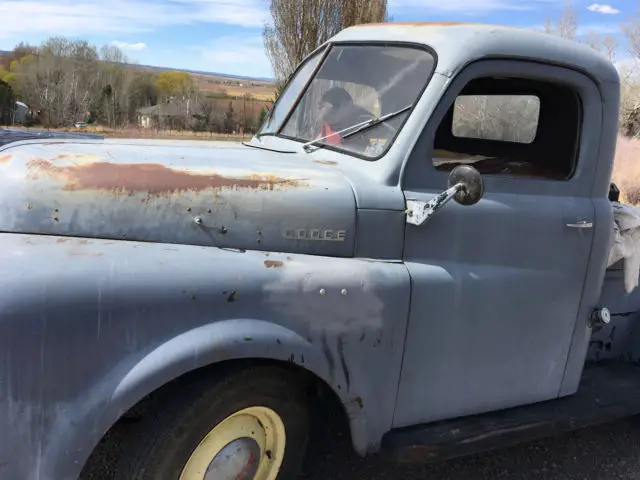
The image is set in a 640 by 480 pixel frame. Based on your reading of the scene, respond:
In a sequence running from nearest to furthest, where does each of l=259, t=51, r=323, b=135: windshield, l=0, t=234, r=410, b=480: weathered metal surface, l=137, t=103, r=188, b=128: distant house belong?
l=0, t=234, r=410, b=480: weathered metal surface < l=259, t=51, r=323, b=135: windshield < l=137, t=103, r=188, b=128: distant house

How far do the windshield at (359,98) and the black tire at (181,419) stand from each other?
3.62 feet

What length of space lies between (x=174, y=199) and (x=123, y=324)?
50 cm

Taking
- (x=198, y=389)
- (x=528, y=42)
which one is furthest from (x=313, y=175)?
(x=528, y=42)

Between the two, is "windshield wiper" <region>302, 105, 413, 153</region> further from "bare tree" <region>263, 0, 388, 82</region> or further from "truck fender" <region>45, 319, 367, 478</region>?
"bare tree" <region>263, 0, 388, 82</region>

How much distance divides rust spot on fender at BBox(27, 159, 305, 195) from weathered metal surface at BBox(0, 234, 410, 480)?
0.21 metres

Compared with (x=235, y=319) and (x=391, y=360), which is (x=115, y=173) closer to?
(x=235, y=319)

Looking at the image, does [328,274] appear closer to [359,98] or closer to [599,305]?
[359,98]

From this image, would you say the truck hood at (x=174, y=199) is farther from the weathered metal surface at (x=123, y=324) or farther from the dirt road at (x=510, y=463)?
the dirt road at (x=510, y=463)

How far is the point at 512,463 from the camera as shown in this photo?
3.34 meters

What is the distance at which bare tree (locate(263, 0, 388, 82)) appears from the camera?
59.6 ft

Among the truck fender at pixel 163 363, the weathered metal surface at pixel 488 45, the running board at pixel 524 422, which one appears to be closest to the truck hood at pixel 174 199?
the truck fender at pixel 163 363

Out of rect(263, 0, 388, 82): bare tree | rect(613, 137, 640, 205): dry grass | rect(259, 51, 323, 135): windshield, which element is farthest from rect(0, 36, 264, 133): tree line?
rect(259, 51, 323, 135): windshield

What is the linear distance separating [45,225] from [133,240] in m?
0.30

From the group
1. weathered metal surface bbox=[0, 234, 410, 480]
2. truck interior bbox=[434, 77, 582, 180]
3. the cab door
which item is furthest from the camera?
truck interior bbox=[434, 77, 582, 180]
